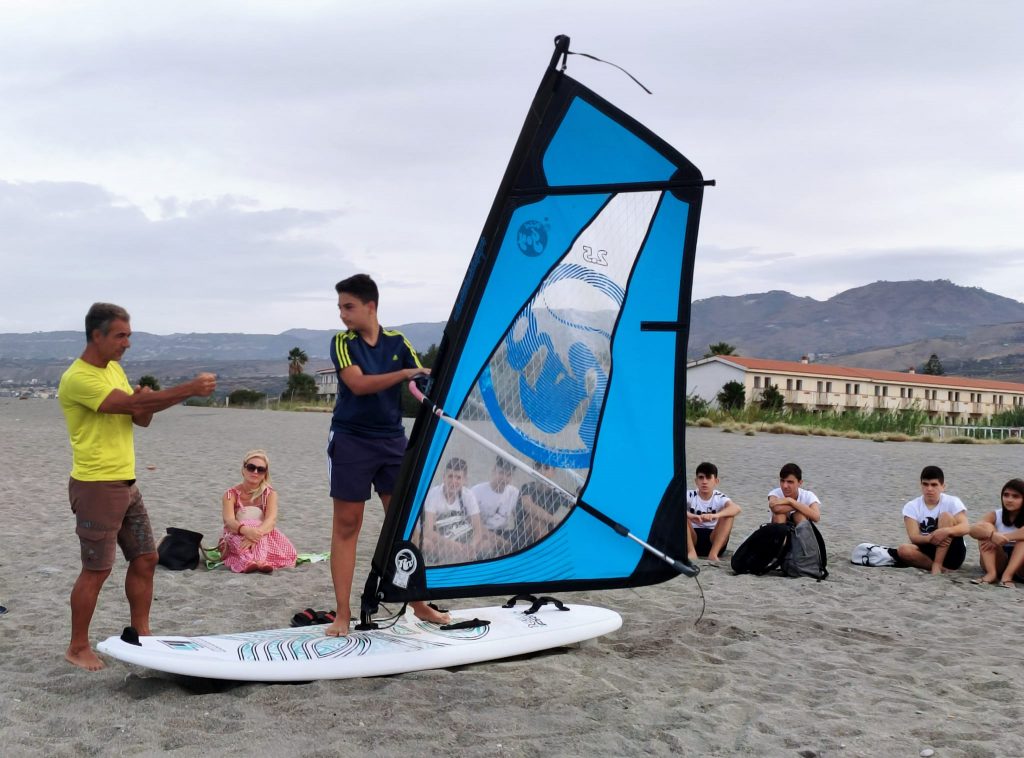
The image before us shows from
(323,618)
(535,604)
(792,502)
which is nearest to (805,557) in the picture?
(792,502)

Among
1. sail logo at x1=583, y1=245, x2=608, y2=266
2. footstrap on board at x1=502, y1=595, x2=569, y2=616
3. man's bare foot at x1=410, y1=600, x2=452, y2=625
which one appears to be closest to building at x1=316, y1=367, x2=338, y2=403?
footstrap on board at x1=502, y1=595, x2=569, y2=616

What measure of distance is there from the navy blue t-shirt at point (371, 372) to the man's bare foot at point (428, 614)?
2.98 feet

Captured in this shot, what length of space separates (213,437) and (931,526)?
17137 mm

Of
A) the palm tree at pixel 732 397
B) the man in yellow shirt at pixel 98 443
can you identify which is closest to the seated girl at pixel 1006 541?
the man in yellow shirt at pixel 98 443

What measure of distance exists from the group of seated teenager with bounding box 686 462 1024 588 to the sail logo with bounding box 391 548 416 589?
3.26 m

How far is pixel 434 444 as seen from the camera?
12.6 feet

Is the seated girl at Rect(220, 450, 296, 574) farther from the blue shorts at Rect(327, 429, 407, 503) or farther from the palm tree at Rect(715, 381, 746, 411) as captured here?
the palm tree at Rect(715, 381, 746, 411)

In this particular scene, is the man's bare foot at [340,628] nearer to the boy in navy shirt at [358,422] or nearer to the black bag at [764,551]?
the boy in navy shirt at [358,422]

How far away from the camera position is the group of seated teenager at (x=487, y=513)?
3.93 metres

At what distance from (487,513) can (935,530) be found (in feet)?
14.9

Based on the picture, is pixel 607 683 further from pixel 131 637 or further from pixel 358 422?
pixel 131 637

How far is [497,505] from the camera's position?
159 inches

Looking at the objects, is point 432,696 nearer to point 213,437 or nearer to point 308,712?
point 308,712

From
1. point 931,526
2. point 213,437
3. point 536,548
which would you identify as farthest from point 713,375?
point 536,548
